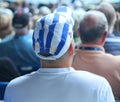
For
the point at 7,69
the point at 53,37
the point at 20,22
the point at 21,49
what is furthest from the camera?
the point at 20,22

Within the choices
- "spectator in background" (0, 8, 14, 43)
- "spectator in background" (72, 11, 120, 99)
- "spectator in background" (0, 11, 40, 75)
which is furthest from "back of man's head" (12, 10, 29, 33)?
"spectator in background" (72, 11, 120, 99)

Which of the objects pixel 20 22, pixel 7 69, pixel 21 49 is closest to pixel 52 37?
pixel 7 69

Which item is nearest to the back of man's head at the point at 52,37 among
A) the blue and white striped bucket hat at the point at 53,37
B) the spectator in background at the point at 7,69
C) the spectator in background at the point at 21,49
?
the blue and white striped bucket hat at the point at 53,37

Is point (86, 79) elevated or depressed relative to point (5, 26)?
elevated

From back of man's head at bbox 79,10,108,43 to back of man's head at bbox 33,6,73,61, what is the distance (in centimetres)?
110

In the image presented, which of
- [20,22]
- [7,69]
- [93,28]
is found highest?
[93,28]

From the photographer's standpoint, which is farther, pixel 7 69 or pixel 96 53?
pixel 7 69

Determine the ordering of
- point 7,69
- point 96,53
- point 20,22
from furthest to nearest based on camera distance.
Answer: point 20,22, point 7,69, point 96,53

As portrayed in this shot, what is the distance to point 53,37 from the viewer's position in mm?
1813

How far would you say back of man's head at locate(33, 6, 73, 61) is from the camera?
5.97 feet

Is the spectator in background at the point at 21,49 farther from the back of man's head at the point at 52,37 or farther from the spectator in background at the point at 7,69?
the back of man's head at the point at 52,37

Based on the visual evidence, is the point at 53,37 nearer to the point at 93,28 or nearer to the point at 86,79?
the point at 86,79

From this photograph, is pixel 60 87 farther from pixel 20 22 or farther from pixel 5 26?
pixel 5 26

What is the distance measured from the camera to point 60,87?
183 cm
